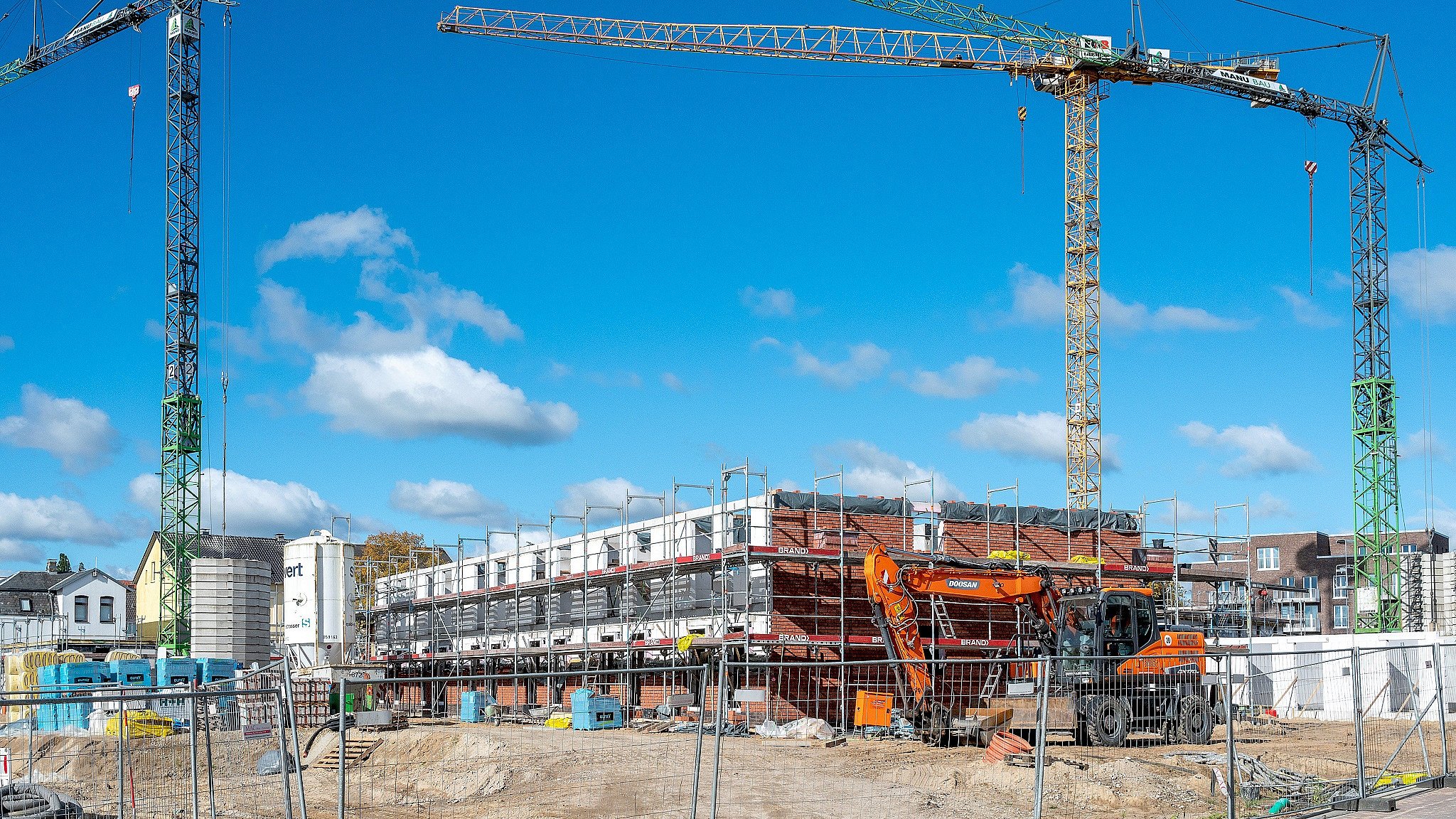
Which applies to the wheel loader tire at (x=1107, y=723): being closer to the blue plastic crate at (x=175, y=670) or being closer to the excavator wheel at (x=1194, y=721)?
the excavator wheel at (x=1194, y=721)

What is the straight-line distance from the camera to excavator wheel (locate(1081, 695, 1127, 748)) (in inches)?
797

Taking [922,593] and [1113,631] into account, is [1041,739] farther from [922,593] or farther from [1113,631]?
[922,593]

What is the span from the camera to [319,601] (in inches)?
1690

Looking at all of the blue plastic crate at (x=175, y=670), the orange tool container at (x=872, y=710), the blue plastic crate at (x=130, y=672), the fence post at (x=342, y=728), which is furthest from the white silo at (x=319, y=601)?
the fence post at (x=342, y=728)

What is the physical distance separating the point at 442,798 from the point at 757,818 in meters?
3.84

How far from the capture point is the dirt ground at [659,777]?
1268 cm

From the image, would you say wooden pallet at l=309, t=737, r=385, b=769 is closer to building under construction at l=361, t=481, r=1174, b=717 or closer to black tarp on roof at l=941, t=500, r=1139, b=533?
building under construction at l=361, t=481, r=1174, b=717

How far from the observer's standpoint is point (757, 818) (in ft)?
48.8

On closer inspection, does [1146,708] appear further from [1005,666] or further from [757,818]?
[757,818]

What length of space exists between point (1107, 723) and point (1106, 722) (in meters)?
0.06

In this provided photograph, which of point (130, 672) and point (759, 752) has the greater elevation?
point (759, 752)

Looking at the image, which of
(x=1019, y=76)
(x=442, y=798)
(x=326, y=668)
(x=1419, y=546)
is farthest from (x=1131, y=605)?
(x=1419, y=546)

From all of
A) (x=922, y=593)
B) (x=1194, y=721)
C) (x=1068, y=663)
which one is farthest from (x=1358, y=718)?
(x=922, y=593)

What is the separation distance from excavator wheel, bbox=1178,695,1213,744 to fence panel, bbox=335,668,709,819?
26.7ft
